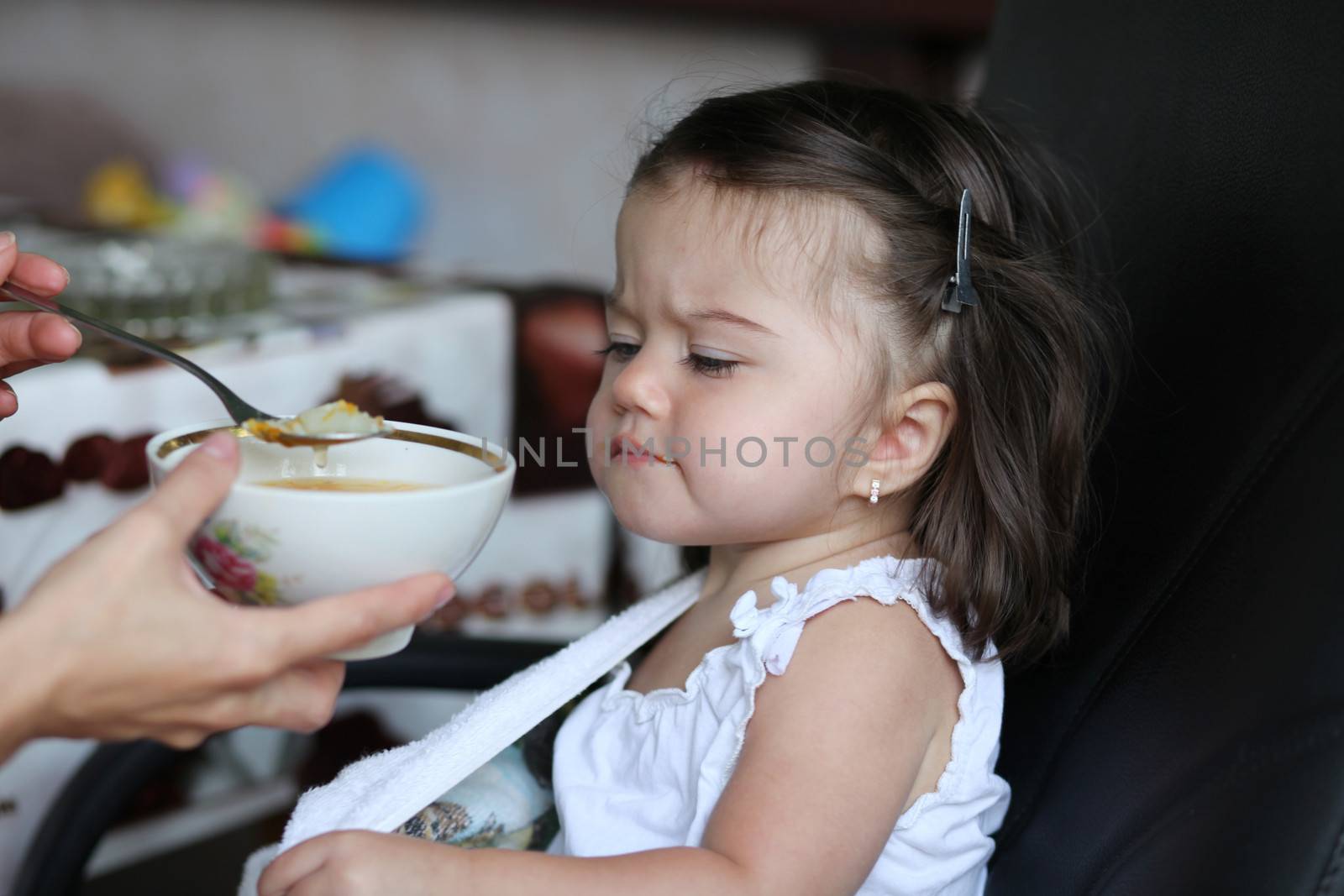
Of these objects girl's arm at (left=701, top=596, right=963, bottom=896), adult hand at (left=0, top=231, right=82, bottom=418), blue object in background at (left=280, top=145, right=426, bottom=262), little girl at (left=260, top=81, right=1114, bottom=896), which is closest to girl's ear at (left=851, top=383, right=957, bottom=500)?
little girl at (left=260, top=81, right=1114, bottom=896)

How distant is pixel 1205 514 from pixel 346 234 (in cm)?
197

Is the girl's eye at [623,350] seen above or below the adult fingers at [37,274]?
below

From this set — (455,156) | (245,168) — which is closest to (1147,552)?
(455,156)

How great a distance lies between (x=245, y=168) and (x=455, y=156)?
1.64 feet

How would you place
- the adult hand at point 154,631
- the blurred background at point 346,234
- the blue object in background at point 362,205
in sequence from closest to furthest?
the adult hand at point 154,631 → the blurred background at point 346,234 → the blue object in background at point 362,205

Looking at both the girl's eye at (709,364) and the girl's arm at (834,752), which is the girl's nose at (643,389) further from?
the girl's arm at (834,752)

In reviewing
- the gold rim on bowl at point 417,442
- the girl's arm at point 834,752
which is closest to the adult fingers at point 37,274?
the gold rim on bowl at point 417,442

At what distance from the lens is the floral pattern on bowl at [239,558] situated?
58cm

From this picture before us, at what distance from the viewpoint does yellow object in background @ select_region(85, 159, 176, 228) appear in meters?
2.20

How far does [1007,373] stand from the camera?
854mm

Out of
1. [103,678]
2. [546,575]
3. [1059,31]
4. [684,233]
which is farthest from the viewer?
[546,575]

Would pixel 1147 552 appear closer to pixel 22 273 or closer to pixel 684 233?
pixel 684 233

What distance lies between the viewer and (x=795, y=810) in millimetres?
685

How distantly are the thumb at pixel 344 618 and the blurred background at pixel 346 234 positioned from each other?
411 millimetres
